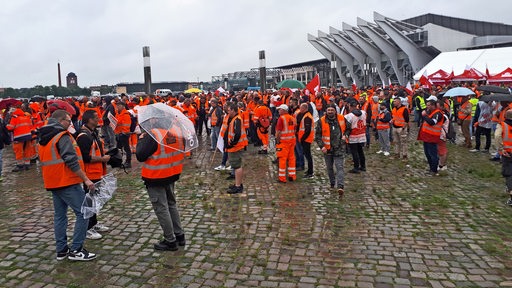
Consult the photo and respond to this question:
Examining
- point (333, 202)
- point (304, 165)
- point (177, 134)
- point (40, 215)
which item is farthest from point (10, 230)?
point (304, 165)

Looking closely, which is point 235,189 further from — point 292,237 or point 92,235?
point 92,235

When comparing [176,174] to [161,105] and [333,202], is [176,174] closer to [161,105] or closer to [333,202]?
[161,105]

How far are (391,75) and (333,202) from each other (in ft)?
202

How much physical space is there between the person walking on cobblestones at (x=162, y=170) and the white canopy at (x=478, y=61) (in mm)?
23403

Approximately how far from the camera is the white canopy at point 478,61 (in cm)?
2475

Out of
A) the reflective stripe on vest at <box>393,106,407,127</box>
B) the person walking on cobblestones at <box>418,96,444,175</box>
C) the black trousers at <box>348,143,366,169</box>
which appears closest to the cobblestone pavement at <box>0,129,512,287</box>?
the person walking on cobblestones at <box>418,96,444,175</box>

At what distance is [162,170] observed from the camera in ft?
16.8

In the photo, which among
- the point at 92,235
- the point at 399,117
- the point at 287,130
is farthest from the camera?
the point at 399,117

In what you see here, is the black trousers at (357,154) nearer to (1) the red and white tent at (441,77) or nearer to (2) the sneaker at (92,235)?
Result: (2) the sneaker at (92,235)

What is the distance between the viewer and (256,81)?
7806cm

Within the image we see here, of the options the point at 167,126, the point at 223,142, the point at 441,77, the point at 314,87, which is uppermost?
the point at 441,77

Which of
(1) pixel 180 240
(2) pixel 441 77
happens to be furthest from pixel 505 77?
(1) pixel 180 240

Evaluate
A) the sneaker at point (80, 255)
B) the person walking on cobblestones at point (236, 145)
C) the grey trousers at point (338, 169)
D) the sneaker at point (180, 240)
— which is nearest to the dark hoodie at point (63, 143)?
the sneaker at point (80, 255)

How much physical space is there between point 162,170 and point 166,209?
20.7 inches
